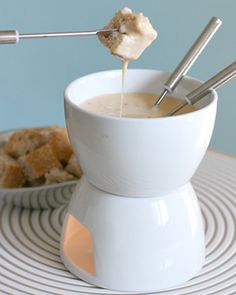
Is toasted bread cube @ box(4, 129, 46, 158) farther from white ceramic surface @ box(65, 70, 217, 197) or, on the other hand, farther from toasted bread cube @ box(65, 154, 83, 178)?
white ceramic surface @ box(65, 70, 217, 197)

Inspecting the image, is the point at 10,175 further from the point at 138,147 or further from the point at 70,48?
the point at 70,48

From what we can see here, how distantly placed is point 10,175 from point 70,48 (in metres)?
0.66

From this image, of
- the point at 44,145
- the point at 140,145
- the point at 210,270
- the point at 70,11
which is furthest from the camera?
the point at 70,11

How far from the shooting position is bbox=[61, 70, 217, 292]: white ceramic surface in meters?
0.75

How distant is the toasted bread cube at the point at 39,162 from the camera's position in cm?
100

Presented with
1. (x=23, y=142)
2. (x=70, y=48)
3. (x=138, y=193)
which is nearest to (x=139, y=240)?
(x=138, y=193)

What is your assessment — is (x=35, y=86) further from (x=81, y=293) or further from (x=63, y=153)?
(x=81, y=293)

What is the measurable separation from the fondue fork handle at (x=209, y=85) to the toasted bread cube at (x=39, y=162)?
260 millimetres

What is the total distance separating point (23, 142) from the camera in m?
1.05

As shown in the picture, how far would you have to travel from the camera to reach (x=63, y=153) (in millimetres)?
1039

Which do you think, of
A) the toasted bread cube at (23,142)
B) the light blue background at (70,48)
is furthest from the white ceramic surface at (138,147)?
the light blue background at (70,48)

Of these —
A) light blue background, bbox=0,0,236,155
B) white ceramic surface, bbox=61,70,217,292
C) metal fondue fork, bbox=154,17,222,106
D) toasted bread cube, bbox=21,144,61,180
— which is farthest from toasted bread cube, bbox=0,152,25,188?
light blue background, bbox=0,0,236,155

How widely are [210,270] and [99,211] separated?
0.17m

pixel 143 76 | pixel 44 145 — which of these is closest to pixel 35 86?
pixel 44 145
